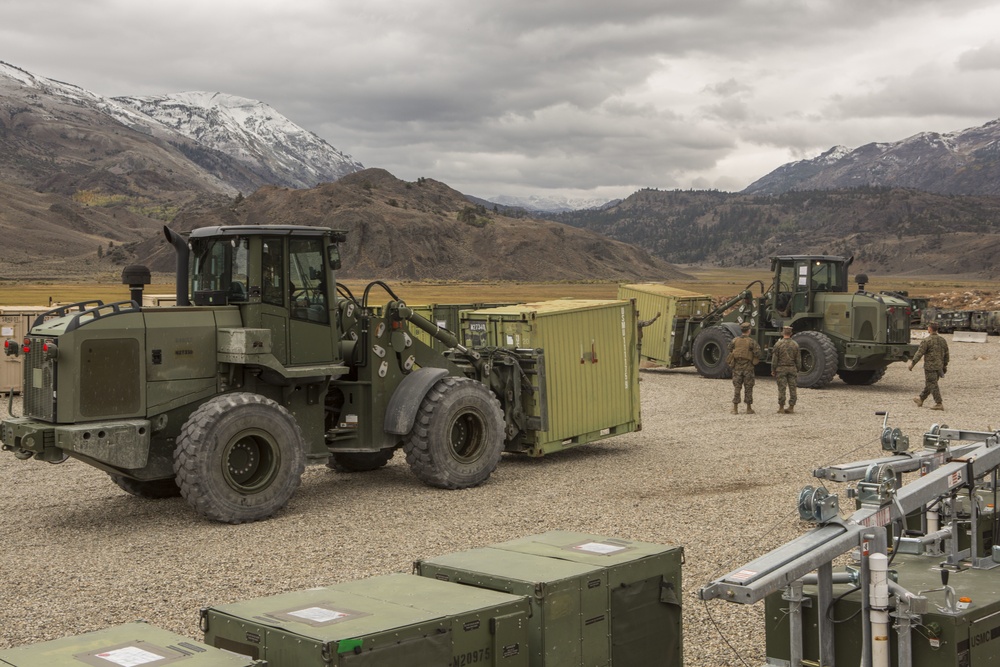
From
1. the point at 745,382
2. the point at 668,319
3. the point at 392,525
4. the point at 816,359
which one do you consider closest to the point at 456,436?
the point at 392,525

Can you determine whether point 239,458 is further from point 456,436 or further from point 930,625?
point 930,625

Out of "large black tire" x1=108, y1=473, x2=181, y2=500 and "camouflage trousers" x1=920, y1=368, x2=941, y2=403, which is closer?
"large black tire" x1=108, y1=473, x2=181, y2=500

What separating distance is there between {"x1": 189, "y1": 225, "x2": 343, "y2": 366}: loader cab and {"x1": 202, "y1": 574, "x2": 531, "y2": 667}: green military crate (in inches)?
263

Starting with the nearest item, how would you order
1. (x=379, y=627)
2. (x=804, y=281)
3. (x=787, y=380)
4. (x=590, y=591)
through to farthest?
(x=379, y=627) → (x=590, y=591) → (x=787, y=380) → (x=804, y=281)

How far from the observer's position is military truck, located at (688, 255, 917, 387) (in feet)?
79.4

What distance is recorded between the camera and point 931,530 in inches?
267

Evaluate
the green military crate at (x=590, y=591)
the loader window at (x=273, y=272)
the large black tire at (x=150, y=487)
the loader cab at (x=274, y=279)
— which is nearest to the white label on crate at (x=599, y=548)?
the green military crate at (x=590, y=591)

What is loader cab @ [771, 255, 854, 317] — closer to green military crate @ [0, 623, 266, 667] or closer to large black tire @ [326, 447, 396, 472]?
large black tire @ [326, 447, 396, 472]

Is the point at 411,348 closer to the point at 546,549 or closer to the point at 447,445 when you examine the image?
the point at 447,445

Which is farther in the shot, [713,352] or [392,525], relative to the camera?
[713,352]

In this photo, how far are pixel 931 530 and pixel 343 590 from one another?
3648 millimetres

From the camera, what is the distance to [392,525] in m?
11.4

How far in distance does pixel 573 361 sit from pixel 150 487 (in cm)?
594

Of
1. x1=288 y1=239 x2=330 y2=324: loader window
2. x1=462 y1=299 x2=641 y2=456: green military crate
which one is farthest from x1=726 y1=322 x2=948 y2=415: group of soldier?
x1=288 y1=239 x2=330 y2=324: loader window
